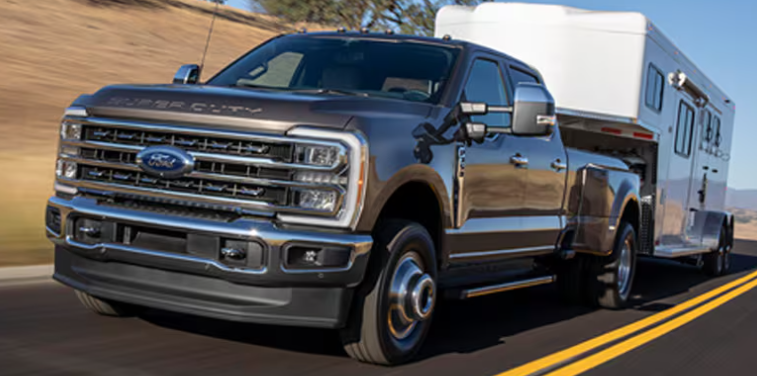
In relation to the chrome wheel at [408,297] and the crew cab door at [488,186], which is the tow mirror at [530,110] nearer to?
the crew cab door at [488,186]

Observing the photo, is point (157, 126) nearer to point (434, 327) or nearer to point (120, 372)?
point (120, 372)

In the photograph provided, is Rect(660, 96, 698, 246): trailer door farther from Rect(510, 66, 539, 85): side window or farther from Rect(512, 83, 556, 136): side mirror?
Rect(512, 83, 556, 136): side mirror

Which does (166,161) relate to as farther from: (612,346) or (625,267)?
(625,267)

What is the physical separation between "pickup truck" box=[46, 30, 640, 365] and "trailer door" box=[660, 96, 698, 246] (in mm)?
6624

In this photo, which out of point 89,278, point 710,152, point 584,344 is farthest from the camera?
point 710,152

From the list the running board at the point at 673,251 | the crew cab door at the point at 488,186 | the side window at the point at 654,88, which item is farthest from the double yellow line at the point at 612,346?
the side window at the point at 654,88

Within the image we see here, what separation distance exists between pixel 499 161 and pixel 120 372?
3049mm

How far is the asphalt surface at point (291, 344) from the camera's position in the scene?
17.2 feet

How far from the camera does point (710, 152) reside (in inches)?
612

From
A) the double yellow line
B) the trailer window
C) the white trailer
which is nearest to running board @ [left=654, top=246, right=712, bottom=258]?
the white trailer

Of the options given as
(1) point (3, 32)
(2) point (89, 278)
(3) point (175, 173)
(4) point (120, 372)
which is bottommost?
(4) point (120, 372)

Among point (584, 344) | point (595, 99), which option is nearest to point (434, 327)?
point (584, 344)

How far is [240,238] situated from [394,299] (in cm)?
109

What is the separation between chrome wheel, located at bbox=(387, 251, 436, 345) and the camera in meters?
5.51
